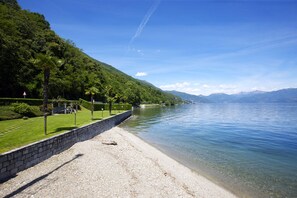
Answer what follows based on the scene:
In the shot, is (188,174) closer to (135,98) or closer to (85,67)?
(85,67)

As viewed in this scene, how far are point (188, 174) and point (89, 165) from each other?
8437 mm

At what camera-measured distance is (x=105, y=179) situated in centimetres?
1314

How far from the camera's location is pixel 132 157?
1941 centimetres

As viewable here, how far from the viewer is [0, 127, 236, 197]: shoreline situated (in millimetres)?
11219

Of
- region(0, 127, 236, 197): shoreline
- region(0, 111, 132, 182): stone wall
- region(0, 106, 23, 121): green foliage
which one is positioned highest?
region(0, 106, 23, 121): green foliage

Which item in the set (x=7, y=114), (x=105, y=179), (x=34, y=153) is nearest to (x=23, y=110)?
(x=7, y=114)

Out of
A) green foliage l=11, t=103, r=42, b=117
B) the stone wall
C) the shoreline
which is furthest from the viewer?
green foliage l=11, t=103, r=42, b=117

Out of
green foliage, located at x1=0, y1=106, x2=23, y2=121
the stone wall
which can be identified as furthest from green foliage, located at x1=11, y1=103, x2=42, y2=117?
the stone wall

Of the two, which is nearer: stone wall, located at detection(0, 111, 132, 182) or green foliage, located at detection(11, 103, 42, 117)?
stone wall, located at detection(0, 111, 132, 182)

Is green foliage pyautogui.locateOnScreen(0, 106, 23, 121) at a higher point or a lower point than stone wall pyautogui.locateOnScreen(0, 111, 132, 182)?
higher

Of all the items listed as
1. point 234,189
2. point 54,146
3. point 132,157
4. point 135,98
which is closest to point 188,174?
point 234,189

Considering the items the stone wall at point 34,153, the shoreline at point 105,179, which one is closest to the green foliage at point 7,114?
the stone wall at point 34,153

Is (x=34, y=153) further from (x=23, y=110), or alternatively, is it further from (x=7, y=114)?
(x=23, y=110)

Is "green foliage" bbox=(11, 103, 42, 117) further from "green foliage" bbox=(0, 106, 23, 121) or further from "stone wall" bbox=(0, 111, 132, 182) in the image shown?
"stone wall" bbox=(0, 111, 132, 182)
